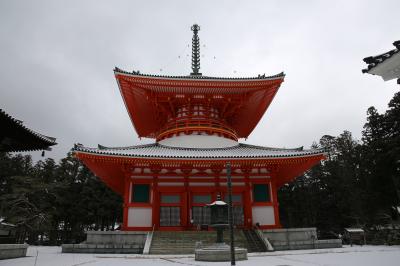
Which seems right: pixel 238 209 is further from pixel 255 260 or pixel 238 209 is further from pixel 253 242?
pixel 255 260

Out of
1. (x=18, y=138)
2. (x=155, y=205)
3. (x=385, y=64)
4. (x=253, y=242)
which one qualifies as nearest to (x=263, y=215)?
(x=253, y=242)

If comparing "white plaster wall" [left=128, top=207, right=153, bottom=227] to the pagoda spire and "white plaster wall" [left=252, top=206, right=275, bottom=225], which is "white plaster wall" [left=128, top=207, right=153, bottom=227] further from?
the pagoda spire

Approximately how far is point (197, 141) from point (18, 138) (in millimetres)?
12846

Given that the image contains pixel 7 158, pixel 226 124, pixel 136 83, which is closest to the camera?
pixel 136 83

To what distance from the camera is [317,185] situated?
49750 mm

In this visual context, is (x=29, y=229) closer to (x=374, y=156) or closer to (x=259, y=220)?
(x=259, y=220)

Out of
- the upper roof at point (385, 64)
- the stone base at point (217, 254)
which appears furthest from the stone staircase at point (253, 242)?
the upper roof at point (385, 64)

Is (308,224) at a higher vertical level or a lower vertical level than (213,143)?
lower

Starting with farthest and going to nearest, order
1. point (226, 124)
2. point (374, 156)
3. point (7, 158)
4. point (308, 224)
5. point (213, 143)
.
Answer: point (7, 158), point (308, 224), point (374, 156), point (226, 124), point (213, 143)

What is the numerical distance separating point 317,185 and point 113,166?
39.9m

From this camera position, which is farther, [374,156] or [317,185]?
[317,185]

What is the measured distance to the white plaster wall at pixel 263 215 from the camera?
63.3 feet

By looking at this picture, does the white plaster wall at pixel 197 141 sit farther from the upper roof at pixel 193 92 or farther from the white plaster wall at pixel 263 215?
the white plaster wall at pixel 263 215

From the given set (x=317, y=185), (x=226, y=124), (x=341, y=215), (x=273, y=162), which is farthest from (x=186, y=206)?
(x=317, y=185)
